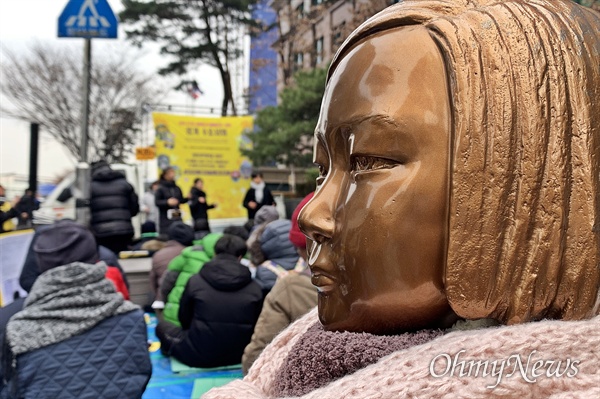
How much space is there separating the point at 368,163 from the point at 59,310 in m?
2.05

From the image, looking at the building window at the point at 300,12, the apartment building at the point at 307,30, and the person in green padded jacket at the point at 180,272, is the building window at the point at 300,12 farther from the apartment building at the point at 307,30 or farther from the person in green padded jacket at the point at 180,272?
the person in green padded jacket at the point at 180,272

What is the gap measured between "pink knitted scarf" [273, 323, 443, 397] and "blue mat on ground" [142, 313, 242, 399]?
293 centimetres

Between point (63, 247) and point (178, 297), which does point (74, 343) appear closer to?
point (63, 247)

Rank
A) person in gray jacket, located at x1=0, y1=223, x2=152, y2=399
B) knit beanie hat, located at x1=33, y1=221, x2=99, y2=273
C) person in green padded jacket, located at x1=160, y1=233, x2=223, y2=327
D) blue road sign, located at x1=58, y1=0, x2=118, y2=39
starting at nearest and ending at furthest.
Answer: person in gray jacket, located at x1=0, y1=223, x2=152, y2=399 < knit beanie hat, located at x1=33, y1=221, x2=99, y2=273 < person in green padded jacket, located at x1=160, y1=233, x2=223, y2=327 < blue road sign, located at x1=58, y1=0, x2=118, y2=39

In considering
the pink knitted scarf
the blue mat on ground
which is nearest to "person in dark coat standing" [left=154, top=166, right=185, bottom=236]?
the blue mat on ground

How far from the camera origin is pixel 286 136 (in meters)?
12.7

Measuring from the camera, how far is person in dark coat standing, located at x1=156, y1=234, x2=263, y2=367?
4.20m

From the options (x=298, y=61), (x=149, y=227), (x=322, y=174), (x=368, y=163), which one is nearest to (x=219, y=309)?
(x=322, y=174)

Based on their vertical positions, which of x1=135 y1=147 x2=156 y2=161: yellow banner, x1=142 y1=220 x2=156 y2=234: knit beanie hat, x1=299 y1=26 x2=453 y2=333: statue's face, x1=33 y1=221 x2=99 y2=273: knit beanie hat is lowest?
x1=142 y1=220 x2=156 y2=234: knit beanie hat

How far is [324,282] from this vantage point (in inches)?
37.3

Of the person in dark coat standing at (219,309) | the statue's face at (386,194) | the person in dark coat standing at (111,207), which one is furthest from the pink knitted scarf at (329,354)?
the person in dark coat standing at (111,207)

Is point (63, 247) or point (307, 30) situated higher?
point (307, 30)

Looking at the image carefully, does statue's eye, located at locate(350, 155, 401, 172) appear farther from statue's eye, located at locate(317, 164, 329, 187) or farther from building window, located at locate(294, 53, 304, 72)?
building window, located at locate(294, 53, 304, 72)

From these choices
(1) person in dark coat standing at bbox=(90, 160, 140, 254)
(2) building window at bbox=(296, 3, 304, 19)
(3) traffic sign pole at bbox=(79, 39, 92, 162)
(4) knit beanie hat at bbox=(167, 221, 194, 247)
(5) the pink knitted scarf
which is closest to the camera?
(5) the pink knitted scarf
